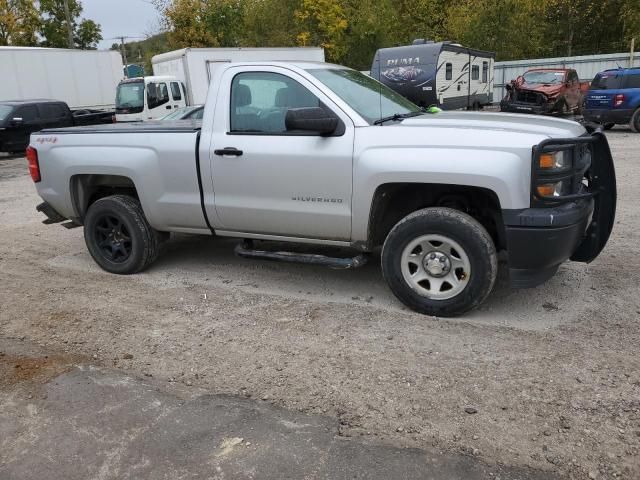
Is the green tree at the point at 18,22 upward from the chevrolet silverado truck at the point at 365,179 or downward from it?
upward

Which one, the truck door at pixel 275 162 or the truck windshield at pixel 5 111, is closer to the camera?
the truck door at pixel 275 162

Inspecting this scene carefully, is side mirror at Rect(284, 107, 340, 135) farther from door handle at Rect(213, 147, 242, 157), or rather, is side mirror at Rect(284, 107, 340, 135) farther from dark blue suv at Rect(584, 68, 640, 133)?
dark blue suv at Rect(584, 68, 640, 133)

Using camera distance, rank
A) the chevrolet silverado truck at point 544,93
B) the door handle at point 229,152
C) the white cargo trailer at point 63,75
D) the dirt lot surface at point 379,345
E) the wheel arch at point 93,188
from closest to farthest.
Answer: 1. the dirt lot surface at point 379,345
2. the door handle at point 229,152
3. the wheel arch at point 93,188
4. the chevrolet silverado truck at point 544,93
5. the white cargo trailer at point 63,75

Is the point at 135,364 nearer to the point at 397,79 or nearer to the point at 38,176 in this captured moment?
the point at 38,176

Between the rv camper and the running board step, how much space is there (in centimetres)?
1349

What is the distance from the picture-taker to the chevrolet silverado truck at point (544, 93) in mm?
18734

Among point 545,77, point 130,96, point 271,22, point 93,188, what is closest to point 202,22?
point 271,22

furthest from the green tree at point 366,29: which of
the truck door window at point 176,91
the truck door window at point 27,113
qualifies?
the truck door window at point 27,113

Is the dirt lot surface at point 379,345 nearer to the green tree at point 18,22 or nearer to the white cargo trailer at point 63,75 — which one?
the white cargo trailer at point 63,75

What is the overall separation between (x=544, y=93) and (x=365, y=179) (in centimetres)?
1633

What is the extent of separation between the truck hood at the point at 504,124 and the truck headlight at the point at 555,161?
134mm

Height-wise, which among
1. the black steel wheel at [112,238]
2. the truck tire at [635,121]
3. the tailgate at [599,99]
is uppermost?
the tailgate at [599,99]

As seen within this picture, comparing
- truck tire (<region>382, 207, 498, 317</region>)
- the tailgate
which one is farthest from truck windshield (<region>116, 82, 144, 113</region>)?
truck tire (<region>382, 207, 498, 317</region>)

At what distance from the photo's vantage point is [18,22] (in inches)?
1387
